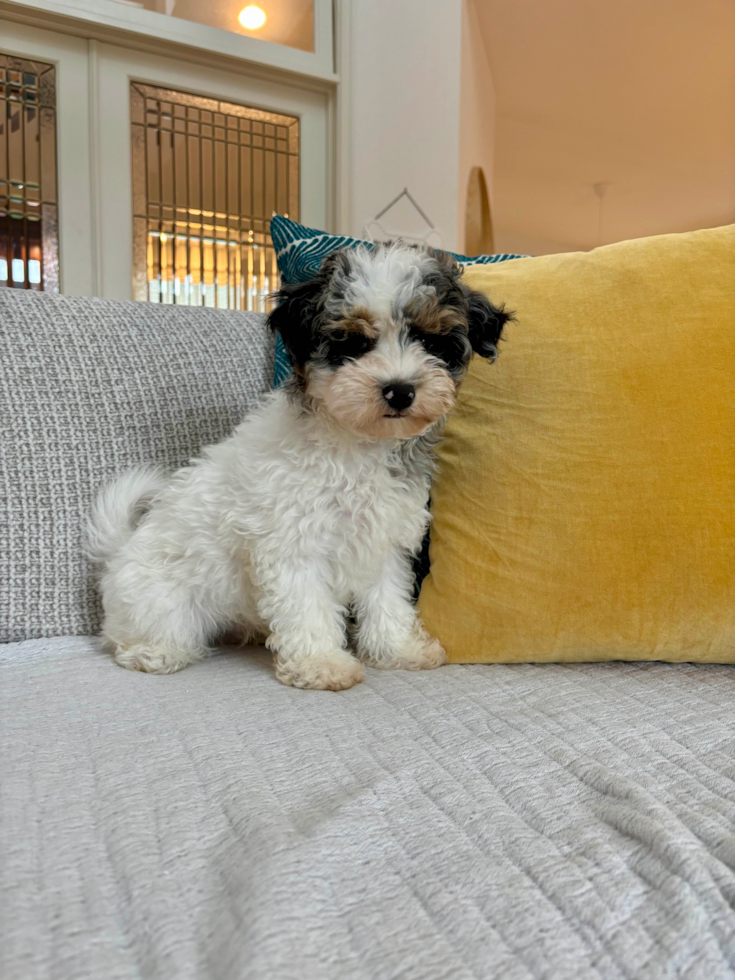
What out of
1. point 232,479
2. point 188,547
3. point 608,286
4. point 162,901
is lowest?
point 162,901

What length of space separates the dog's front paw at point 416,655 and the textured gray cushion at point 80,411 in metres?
0.59

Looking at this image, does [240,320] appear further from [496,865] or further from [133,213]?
[133,213]

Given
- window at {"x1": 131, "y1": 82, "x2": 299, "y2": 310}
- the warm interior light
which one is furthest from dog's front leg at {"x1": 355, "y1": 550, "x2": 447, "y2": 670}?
the warm interior light

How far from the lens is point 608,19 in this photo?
15.0 ft

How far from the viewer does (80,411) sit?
1.45 m

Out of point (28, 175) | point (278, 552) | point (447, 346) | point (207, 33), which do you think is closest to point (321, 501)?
point (278, 552)

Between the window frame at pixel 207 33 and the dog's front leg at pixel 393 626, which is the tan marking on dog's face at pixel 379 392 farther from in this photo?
the window frame at pixel 207 33

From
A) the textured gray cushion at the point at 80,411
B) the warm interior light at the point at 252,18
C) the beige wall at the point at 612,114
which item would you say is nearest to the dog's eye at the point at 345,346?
the textured gray cushion at the point at 80,411

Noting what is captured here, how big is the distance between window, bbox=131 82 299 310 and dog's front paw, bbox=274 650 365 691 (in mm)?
2621

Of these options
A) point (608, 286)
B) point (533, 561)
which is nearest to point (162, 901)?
point (533, 561)

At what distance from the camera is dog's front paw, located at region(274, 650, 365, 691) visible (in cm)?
117

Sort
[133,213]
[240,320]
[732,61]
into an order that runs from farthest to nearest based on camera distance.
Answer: [732,61]
[133,213]
[240,320]

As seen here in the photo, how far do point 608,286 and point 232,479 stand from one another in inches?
28.3

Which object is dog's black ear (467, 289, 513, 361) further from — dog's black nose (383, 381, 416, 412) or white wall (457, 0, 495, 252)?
white wall (457, 0, 495, 252)
